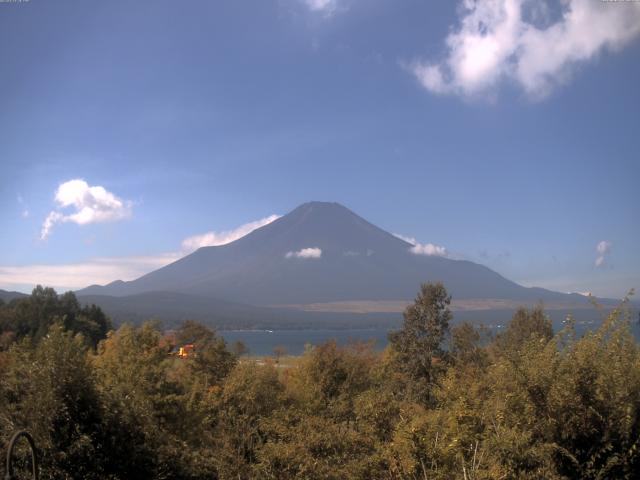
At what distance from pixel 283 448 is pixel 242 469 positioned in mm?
1664

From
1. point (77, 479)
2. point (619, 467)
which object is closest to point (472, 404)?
point (619, 467)

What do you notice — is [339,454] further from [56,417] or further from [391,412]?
[56,417]

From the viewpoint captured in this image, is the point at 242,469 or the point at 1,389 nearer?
the point at 1,389

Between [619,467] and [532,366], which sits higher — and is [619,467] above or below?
below

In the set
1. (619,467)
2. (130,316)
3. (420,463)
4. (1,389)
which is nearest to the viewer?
(619,467)

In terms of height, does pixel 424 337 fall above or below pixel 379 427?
above

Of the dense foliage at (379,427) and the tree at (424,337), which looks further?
the tree at (424,337)

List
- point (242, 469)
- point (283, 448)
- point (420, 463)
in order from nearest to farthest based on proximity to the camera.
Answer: point (420, 463), point (283, 448), point (242, 469)

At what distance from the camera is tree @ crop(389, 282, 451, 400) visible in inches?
1135

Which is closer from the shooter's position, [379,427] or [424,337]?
[379,427]

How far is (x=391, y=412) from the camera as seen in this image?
12281 mm

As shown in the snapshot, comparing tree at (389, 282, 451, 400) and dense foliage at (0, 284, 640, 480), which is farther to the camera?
tree at (389, 282, 451, 400)

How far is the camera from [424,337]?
2969 cm

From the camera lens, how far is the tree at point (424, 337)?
28.8 meters
